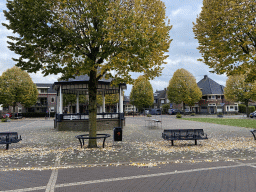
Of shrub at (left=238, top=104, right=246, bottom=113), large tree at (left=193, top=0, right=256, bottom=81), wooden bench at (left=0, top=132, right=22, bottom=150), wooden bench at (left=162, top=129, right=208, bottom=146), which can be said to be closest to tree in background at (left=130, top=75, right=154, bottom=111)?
shrub at (left=238, top=104, right=246, bottom=113)

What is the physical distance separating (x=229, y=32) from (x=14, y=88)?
150 ft

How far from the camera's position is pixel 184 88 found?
54719mm

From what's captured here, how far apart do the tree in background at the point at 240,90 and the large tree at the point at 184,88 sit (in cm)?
1054

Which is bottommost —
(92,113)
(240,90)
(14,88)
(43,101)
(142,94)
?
(92,113)

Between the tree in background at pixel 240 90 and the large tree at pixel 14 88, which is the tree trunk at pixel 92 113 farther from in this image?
the tree in background at pixel 240 90

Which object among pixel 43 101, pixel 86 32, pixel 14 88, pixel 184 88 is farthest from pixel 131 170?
pixel 43 101

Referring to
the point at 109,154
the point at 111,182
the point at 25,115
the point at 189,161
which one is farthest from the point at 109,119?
the point at 25,115

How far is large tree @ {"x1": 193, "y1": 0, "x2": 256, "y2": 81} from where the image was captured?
10289mm

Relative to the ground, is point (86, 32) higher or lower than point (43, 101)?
higher

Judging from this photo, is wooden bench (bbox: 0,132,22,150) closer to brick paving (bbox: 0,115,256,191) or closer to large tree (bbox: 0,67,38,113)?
brick paving (bbox: 0,115,256,191)

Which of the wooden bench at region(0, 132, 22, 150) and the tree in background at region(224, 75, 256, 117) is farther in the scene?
the tree in background at region(224, 75, 256, 117)

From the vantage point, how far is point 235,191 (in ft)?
14.8

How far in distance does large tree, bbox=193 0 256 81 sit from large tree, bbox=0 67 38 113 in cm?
4269

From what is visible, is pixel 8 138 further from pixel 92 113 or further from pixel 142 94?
pixel 142 94
